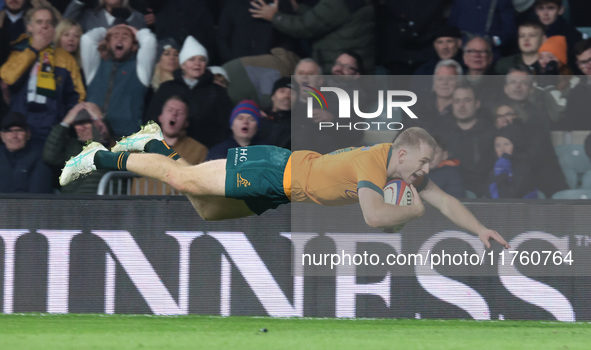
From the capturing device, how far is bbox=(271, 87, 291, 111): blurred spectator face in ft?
28.2

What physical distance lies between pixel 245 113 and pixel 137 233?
4.94ft

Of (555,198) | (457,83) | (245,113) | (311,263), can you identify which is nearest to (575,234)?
(555,198)

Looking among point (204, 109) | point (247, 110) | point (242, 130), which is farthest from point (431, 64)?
point (204, 109)

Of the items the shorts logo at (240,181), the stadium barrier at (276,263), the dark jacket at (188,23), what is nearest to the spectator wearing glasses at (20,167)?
the stadium barrier at (276,263)

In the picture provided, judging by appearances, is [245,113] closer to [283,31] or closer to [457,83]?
[283,31]

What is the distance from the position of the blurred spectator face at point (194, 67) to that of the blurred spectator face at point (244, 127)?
2.14 feet

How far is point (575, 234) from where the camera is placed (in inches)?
319

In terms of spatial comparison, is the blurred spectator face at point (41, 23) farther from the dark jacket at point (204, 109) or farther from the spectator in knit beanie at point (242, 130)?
the spectator in knit beanie at point (242, 130)

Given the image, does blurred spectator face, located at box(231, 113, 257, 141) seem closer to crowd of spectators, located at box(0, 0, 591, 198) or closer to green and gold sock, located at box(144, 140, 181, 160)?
crowd of spectators, located at box(0, 0, 591, 198)

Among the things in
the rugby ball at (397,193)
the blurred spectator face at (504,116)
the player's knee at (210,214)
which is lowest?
the player's knee at (210,214)

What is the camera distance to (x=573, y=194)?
8.31 m

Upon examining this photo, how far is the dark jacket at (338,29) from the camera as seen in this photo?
346 inches

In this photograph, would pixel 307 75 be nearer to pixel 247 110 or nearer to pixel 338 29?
pixel 338 29

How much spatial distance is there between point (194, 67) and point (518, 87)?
122 inches
